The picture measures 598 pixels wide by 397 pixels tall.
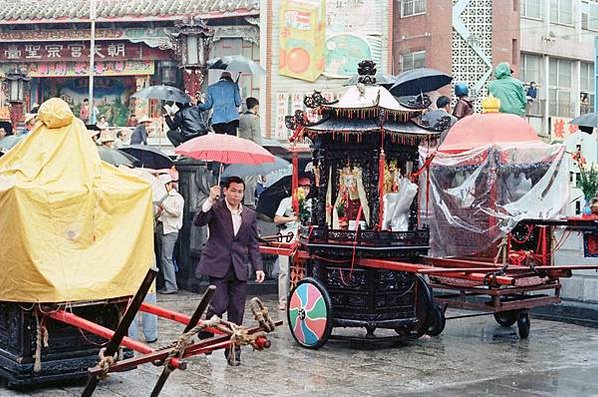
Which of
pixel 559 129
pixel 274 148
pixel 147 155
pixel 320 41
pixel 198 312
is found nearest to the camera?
pixel 198 312

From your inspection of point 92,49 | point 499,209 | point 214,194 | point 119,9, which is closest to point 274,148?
point 499,209

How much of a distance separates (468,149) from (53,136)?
5.53 m

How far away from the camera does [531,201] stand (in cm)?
1052

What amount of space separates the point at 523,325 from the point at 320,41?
17.0 meters

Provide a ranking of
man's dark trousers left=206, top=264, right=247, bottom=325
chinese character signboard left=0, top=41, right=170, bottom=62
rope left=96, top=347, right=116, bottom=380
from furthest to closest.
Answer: chinese character signboard left=0, top=41, right=170, bottom=62, man's dark trousers left=206, top=264, right=247, bottom=325, rope left=96, top=347, right=116, bottom=380

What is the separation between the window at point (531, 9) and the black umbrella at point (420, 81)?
1167cm

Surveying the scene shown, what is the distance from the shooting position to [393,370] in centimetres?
876

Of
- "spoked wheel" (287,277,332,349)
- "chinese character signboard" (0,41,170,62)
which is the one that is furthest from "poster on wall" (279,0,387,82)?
"spoked wheel" (287,277,332,349)

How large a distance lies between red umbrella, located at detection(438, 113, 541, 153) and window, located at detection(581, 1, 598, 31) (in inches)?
769

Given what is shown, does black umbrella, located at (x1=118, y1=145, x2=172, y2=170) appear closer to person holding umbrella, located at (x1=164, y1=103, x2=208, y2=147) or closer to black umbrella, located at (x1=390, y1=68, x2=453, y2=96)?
person holding umbrella, located at (x1=164, y1=103, x2=208, y2=147)

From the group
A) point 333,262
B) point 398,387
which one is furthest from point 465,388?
point 333,262

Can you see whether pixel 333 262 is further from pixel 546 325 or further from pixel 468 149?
pixel 546 325

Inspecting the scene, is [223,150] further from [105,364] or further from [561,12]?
[561,12]

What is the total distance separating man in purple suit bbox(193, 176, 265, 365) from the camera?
31.0ft
